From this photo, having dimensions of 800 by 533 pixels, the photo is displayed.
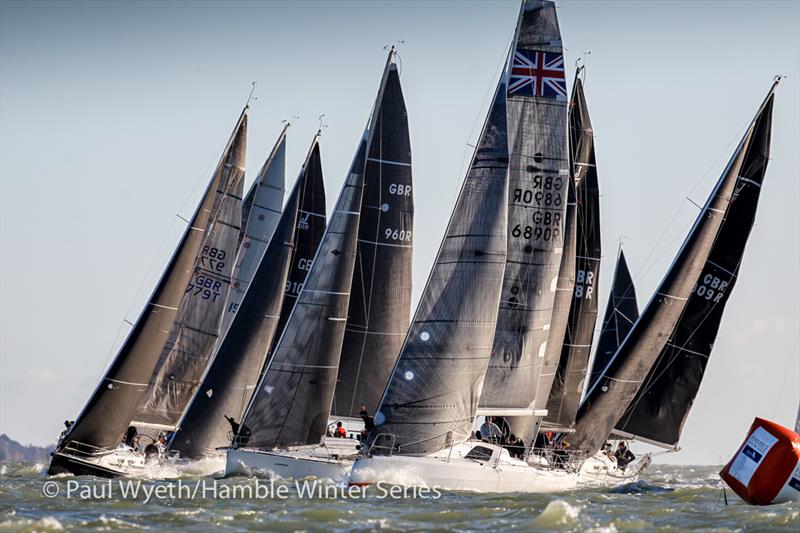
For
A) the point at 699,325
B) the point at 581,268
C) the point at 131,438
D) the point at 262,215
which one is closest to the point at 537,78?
the point at 581,268

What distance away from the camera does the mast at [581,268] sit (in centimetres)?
3975

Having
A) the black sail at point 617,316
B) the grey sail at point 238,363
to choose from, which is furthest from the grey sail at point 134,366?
the black sail at point 617,316

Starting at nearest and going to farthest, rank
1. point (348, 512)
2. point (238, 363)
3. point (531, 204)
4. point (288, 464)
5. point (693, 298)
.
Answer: point (348, 512) → point (288, 464) → point (531, 204) → point (693, 298) → point (238, 363)

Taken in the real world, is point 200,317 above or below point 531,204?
below

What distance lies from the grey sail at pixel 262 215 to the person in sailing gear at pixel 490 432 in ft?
39.7

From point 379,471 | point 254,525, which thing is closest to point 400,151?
point 379,471

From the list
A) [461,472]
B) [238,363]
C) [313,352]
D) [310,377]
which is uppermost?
[313,352]

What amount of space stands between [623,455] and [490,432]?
849 centimetres

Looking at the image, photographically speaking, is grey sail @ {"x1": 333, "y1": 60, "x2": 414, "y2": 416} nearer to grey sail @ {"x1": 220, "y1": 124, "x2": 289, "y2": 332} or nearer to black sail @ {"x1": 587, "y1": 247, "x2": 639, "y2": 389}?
grey sail @ {"x1": 220, "y1": 124, "x2": 289, "y2": 332}

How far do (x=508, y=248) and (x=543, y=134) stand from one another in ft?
9.10

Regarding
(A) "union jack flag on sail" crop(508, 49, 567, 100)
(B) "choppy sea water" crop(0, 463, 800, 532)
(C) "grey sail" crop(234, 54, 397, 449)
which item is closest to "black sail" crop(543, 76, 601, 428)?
(A) "union jack flag on sail" crop(508, 49, 567, 100)

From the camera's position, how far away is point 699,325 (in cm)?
3834

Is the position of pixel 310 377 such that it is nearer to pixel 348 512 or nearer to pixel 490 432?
pixel 490 432

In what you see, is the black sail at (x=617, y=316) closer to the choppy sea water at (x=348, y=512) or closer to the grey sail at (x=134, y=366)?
the grey sail at (x=134, y=366)
